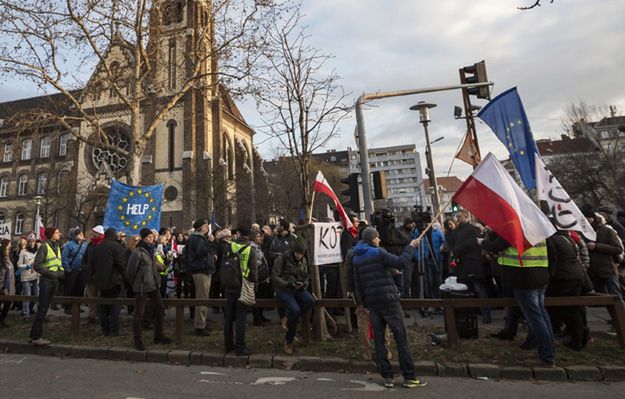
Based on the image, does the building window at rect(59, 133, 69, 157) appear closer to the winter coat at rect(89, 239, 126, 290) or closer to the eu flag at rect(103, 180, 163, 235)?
the eu flag at rect(103, 180, 163, 235)

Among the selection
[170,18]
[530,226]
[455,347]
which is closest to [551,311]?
[455,347]

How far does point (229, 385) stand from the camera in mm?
5000

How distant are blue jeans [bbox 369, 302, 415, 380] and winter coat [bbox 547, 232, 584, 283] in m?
2.45

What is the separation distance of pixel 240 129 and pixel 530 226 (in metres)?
39.4

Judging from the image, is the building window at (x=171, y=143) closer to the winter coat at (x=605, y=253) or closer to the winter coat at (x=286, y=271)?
the winter coat at (x=286, y=271)

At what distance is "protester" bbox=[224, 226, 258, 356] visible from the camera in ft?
19.7

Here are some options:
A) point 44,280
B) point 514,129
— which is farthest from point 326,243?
point 44,280

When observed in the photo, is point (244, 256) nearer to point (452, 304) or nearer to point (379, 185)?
point (452, 304)

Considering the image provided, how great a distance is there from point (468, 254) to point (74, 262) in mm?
9278

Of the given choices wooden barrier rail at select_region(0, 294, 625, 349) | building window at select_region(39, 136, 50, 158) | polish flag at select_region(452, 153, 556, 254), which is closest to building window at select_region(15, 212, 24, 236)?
building window at select_region(39, 136, 50, 158)

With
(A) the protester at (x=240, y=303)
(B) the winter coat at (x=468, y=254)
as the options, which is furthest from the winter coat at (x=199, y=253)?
(B) the winter coat at (x=468, y=254)

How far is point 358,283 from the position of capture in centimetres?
497

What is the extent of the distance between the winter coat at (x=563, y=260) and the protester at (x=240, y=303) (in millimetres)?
4313

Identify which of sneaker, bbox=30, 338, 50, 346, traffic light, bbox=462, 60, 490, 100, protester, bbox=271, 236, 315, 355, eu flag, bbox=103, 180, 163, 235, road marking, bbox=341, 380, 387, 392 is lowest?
road marking, bbox=341, 380, 387, 392
